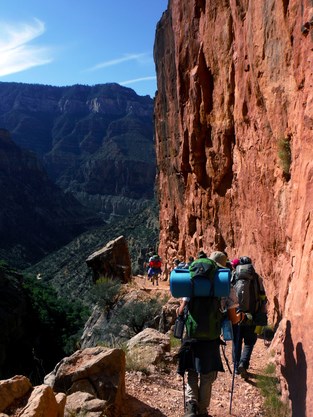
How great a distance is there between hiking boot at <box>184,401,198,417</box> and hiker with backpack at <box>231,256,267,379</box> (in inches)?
81.8

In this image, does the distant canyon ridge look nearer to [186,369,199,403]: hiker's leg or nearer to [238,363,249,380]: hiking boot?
[238,363,249,380]: hiking boot

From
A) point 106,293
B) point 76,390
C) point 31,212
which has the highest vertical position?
point 76,390

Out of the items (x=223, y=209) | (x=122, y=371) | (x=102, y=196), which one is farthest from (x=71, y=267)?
(x=102, y=196)

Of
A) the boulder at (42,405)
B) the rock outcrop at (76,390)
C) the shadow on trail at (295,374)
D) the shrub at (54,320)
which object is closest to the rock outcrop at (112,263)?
the shrub at (54,320)

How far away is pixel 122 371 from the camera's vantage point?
18.6 feet

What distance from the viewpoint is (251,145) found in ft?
38.0

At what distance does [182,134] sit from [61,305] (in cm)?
1986

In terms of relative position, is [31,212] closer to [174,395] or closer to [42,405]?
[174,395]

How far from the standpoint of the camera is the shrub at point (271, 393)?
5.19 m

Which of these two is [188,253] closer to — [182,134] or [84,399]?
[182,134]

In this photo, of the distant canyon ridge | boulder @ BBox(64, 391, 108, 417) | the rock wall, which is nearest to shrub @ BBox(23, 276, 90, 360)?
the rock wall

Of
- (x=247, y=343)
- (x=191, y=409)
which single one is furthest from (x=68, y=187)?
(x=191, y=409)

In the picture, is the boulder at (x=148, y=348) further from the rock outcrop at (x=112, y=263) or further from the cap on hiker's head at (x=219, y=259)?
the rock outcrop at (x=112, y=263)

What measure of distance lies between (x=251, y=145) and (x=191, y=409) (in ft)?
26.5
